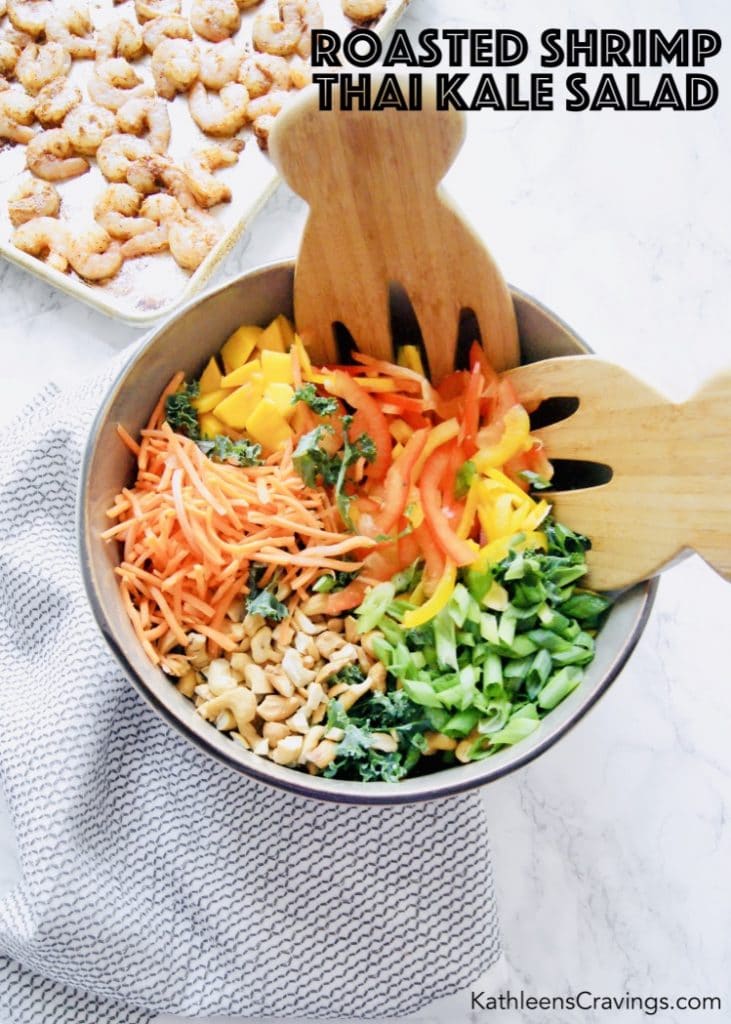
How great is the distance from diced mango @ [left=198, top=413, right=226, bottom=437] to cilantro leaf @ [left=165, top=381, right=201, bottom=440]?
0.04 ft

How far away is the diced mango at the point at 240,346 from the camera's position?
1.77m

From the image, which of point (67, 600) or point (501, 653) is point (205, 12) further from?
point (501, 653)

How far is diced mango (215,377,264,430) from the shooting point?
1739mm

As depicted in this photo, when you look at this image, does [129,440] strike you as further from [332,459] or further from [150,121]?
[150,121]

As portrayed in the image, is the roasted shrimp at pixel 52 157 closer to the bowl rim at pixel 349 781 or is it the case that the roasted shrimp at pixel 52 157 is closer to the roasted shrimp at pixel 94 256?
the roasted shrimp at pixel 94 256

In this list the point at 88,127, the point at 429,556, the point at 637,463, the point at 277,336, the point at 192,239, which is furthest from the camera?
the point at 88,127

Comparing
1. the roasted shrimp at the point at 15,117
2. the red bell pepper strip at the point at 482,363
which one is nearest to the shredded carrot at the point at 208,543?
the red bell pepper strip at the point at 482,363

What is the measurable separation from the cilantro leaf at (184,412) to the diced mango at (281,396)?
0.41ft

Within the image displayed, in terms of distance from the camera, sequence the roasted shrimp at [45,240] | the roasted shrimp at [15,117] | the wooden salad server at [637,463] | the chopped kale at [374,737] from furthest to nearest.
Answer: the roasted shrimp at [15,117]
the roasted shrimp at [45,240]
the chopped kale at [374,737]
the wooden salad server at [637,463]

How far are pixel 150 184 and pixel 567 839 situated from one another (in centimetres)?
150

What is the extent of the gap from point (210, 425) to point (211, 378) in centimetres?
8

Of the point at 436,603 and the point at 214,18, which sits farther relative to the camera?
the point at 214,18

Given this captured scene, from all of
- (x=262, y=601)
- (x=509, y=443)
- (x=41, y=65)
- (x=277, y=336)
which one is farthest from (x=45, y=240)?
(x=509, y=443)

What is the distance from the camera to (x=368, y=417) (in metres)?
1.74
